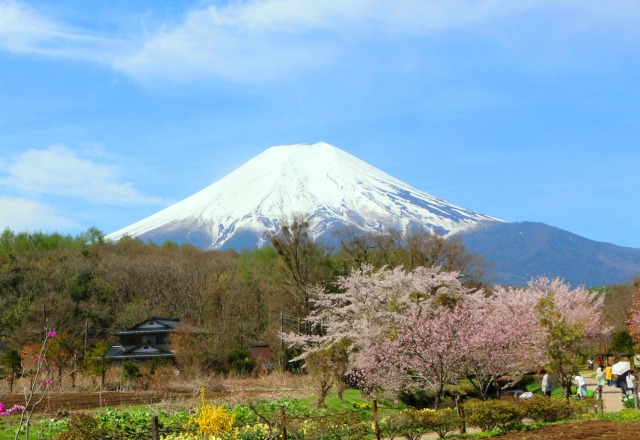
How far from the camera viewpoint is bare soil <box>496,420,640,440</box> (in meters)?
13.9

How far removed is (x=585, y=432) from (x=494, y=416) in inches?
96.4

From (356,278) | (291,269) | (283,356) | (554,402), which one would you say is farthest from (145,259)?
(554,402)

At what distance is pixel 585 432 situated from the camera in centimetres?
1462

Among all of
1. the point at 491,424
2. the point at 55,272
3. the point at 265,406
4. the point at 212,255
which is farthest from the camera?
the point at 212,255

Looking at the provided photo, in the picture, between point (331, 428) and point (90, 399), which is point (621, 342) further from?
point (331, 428)

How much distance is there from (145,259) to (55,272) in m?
11.2

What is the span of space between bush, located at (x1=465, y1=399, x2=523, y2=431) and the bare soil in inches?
33.0

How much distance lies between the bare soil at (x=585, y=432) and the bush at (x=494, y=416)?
0.84 meters

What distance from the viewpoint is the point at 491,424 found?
55.2 ft

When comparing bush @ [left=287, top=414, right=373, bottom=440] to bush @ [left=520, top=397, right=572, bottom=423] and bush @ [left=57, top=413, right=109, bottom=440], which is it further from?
bush @ [left=520, top=397, right=572, bottom=423]

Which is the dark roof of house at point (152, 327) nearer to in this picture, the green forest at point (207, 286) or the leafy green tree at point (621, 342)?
the green forest at point (207, 286)

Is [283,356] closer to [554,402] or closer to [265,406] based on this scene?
[265,406]

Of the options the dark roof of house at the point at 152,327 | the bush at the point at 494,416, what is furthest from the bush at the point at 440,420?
the dark roof of house at the point at 152,327

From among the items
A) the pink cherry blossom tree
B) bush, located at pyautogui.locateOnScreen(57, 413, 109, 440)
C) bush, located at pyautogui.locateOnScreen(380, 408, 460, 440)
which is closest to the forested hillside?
the pink cherry blossom tree
